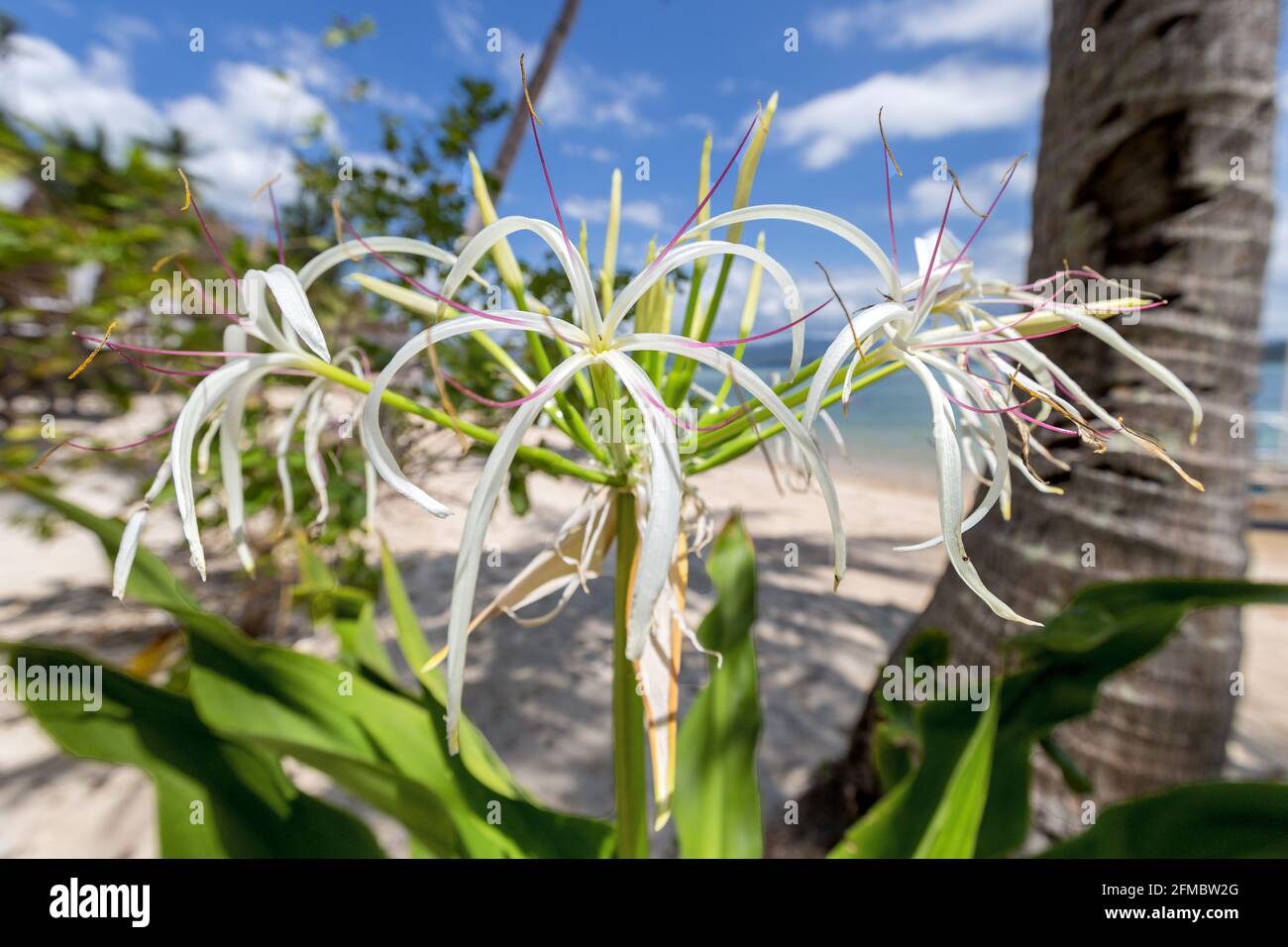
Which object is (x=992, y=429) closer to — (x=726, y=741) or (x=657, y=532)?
(x=657, y=532)

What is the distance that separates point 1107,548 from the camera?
148 cm

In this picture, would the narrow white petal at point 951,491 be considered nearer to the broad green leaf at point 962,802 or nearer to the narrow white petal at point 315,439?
the broad green leaf at point 962,802

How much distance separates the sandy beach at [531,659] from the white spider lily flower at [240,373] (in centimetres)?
58

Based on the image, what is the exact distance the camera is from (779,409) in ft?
1.56

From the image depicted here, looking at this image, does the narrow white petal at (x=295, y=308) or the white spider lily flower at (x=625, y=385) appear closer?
the white spider lily flower at (x=625, y=385)

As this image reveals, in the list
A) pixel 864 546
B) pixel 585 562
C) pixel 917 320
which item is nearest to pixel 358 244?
pixel 585 562

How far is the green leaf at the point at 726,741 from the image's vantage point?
3.93 feet

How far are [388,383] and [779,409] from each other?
0.34 meters

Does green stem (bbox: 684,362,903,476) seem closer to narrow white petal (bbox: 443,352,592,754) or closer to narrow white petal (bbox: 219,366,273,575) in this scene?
narrow white petal (bbox: 443,352,592,754)

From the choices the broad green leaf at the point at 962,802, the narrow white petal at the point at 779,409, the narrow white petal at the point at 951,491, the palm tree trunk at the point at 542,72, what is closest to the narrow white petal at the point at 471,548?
the narrow white petal at the point at 779,409

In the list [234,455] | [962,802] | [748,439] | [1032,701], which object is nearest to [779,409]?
[748,439]

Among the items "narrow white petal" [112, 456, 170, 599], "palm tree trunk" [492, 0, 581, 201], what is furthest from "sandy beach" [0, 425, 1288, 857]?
"palm tree trunk" [492, 0, 581, 201]

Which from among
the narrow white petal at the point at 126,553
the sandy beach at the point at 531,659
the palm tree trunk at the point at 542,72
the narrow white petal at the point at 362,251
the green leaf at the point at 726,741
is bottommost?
the sandy beach at the point at 531,659
